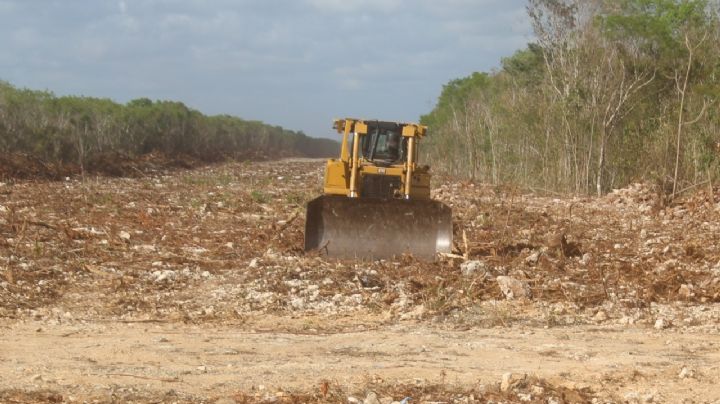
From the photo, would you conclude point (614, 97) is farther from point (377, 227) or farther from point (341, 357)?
point (341, 357)

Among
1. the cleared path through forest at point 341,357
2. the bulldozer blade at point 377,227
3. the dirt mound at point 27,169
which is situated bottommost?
the cleared path through forest at point 341,357

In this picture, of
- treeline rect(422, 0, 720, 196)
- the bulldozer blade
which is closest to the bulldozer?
the bulldozer blade

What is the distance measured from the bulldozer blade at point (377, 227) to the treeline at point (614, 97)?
9.60 meters

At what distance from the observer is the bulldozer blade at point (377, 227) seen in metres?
11.5

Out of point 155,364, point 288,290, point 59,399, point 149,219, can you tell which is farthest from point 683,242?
point 59,399

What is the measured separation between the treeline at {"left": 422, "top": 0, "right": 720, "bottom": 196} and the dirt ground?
6.56 meters

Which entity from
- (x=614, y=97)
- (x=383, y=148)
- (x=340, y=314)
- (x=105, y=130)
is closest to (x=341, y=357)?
(x=340, y=314)

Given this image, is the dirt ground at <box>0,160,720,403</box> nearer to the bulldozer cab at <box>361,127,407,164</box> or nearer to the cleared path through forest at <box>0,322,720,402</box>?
the cleared path through forest at <box>0,322,720,402</box>

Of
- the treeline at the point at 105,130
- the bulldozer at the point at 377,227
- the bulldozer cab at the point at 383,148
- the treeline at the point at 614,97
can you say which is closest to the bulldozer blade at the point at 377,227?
the bulldozer at the point at 377,227

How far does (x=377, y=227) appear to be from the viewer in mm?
11555

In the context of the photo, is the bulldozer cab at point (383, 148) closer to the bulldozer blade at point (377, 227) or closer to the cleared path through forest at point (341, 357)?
the bulldozer blade at point (377, 227)

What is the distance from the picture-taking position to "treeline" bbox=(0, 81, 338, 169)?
2525 centimetres

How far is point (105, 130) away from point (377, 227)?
20848 mm

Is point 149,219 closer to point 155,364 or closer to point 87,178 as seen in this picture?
point 155,364
